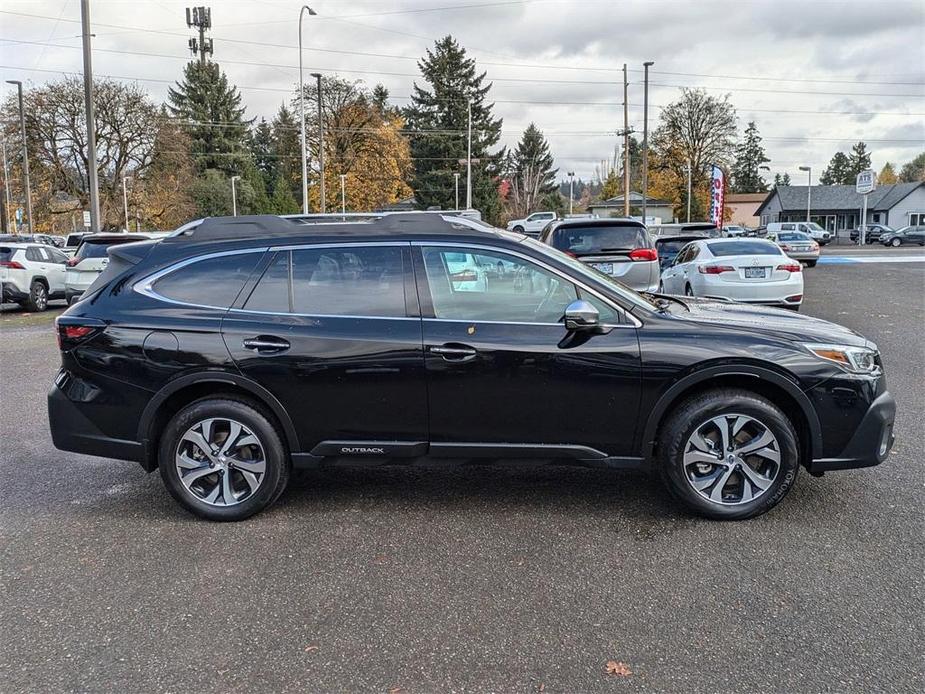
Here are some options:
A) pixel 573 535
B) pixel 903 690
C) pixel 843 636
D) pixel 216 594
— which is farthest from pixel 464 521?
pixel 903 690

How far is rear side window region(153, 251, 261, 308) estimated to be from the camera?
14.6ft

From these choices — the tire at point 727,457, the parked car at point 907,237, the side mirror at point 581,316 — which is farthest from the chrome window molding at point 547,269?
the parked car at point 907,237

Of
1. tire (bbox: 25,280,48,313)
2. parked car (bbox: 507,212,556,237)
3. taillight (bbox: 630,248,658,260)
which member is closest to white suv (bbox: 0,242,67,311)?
tire (bbox: 25,280,48,313)

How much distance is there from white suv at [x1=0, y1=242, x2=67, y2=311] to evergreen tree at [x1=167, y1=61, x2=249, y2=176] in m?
52.6

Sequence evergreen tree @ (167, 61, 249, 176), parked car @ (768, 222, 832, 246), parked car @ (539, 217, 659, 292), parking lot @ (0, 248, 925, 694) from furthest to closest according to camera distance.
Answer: evergreen tree @ (167, 61, 249, 176), parked car @ (768, 222, 832, 246), parked car @ (539, 217, 659, 292), parking lot @ (0, 248, 925, 694)

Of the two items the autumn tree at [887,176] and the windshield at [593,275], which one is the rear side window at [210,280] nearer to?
the windshield at [593,275]

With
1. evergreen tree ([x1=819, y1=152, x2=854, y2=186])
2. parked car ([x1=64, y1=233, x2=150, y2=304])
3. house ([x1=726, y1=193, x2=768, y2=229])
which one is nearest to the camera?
parked car ([x1=64, y1=233, x2=150, y2=304])

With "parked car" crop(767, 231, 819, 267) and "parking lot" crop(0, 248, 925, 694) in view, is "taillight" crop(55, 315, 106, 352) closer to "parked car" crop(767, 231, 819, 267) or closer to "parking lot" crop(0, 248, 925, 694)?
"parking lot" crop(0, 248, 925, 694)

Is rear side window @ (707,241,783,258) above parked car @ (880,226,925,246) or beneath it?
beneath

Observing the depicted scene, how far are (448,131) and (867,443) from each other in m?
63.7

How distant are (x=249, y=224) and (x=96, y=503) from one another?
2.06 meters

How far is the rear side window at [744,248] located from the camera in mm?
12838

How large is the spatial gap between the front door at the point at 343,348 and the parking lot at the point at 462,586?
19 centimetres

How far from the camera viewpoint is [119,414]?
4.40 meters
